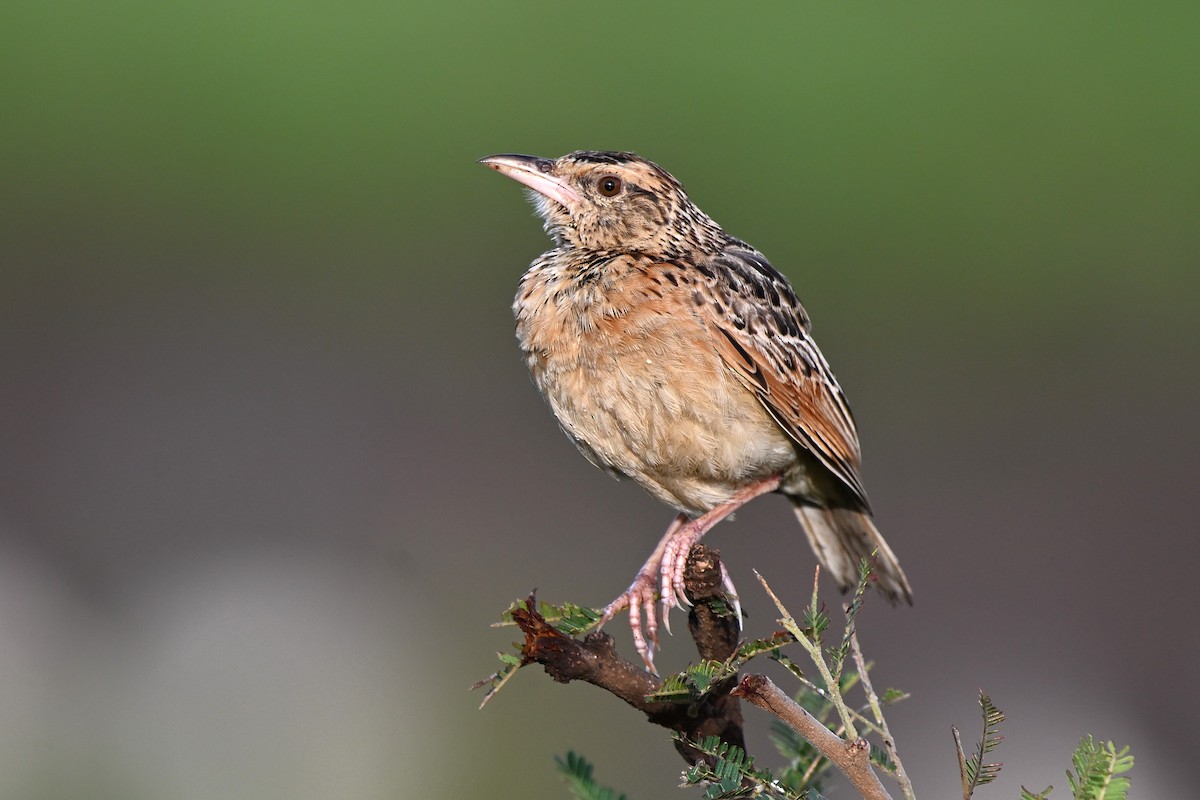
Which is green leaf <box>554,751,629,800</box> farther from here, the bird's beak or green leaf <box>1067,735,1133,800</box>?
the bird's beak

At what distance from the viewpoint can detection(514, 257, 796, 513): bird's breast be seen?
14.8 ft

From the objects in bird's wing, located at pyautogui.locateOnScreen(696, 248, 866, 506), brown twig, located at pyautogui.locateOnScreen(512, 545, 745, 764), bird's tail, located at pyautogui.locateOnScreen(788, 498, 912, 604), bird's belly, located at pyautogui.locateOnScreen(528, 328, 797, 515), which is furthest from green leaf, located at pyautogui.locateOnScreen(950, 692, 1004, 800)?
bird's tail, located at pyautogui.locateOnScreen(788, 498, 912, 604)

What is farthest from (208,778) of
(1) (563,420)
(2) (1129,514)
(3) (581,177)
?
(2) (1129,514)

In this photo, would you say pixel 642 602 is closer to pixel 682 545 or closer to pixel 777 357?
pixel 682 545

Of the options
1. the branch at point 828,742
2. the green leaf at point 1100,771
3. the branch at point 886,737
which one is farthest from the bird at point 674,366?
the green leaf at point 1100,771

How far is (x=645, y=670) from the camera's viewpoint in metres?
2.80

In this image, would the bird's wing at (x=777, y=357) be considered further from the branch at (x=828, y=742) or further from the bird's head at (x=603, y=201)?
the branch at (x=828, y=742)

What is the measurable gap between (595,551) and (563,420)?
3.37 m

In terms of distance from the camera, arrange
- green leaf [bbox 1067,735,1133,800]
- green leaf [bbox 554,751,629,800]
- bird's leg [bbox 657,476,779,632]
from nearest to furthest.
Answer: green leaf [bbox 1067,735,1133,800]
green leaf [bbox 554,751,629,800]
bird's leg [bbox 657,476,779,632]

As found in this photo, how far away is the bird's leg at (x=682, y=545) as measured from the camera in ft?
12.6

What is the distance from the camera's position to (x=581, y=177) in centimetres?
513

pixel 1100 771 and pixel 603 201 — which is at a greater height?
pixel 603 201

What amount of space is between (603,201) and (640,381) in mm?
914

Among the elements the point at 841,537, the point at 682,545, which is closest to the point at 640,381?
the point at 682,545
